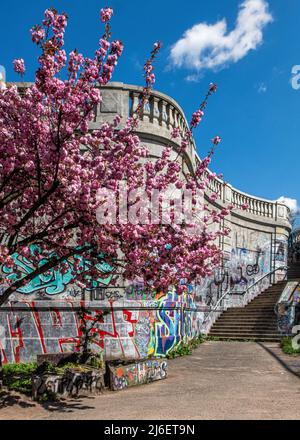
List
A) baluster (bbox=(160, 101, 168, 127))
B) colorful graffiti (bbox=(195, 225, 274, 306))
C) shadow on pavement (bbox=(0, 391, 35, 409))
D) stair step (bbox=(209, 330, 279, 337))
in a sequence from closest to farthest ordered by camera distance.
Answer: shadow on pavement (bbox=(0, 391, 35, 409))
baluster (bbox=(160, 101, 168, 127))
stair step (bbox=(209, 330, 279, 337))
colorful graffiti (bbox=(195, 225, 274, 306))

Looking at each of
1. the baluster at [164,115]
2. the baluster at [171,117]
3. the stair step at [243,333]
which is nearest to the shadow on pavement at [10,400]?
the baluster at [164,115]

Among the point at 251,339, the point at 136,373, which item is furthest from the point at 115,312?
the point at 251,339

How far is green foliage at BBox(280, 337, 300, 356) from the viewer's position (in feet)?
52.9

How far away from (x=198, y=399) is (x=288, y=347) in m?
8.37

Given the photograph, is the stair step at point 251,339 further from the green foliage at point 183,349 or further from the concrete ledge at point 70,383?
the concrete ledge at point 70,383

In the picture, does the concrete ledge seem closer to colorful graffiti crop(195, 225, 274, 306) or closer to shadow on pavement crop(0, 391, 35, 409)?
shadow on pavement crop(0, 391, 35, 409)

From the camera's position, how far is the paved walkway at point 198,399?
828 centimetres

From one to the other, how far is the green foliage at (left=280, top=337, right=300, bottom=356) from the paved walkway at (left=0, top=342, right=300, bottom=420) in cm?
246

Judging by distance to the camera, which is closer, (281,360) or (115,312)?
(115,312)

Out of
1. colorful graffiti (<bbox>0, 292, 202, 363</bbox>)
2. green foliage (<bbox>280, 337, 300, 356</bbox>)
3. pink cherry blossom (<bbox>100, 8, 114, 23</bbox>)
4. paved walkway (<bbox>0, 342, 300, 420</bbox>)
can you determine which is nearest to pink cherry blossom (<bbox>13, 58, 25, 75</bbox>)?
pink cherry blossom (<bbox>100, 8, 114, 23</bbox>)

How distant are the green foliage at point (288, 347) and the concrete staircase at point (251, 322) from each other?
121 cm

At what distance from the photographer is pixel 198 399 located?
950 cm

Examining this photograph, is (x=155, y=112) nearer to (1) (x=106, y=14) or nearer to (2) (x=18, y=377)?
(1) (x=106, y=14)
